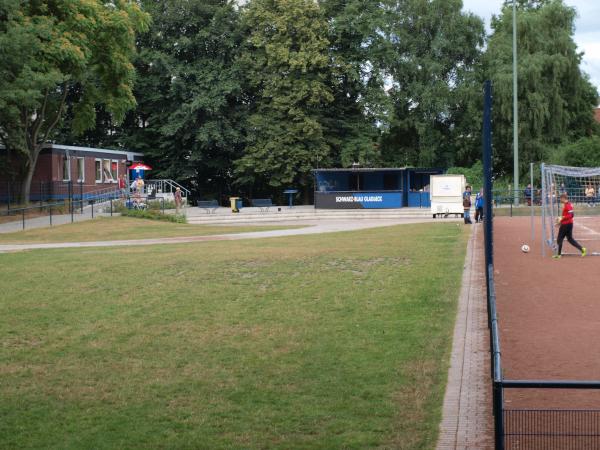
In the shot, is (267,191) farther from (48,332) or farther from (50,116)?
(48,332)

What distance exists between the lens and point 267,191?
6612 centimetres

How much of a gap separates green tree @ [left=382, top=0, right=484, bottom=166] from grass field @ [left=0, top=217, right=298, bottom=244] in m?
28.2

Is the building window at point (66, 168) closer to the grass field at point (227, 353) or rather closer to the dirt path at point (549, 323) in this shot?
the grass field at point (227, 353)

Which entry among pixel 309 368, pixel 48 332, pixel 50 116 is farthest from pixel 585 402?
pixel 50 116

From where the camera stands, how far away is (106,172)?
55938mm

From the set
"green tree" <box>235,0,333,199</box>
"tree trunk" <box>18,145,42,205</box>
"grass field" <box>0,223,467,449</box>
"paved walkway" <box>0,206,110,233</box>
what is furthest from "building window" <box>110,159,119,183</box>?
"grass field" <box>0,223,467,449</box>

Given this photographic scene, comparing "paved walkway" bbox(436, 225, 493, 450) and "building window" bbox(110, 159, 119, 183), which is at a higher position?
"building window" bbox(110, 159, 119, 183)

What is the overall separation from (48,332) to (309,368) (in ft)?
15.1

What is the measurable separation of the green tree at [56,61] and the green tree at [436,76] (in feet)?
78.0

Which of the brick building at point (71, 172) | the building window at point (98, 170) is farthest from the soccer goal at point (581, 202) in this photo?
the building window at point (98, 170)

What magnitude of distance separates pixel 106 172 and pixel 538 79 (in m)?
30.8

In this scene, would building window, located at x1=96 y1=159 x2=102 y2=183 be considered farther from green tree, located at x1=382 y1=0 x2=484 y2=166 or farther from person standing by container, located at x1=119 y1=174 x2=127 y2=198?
green tree, located at x1=382 y1=0 x2=484 y2=166

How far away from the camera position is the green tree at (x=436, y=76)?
6375cm

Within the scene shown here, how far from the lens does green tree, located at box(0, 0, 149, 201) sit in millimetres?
37656
